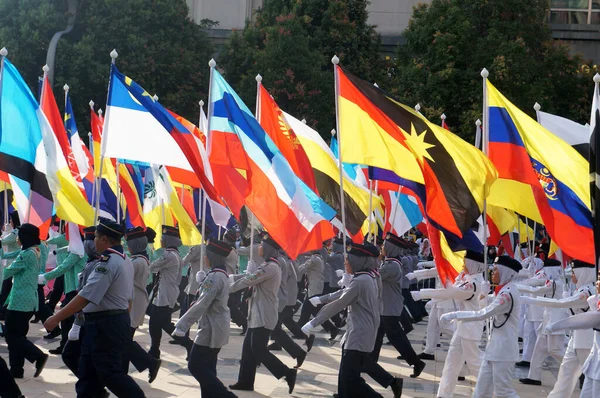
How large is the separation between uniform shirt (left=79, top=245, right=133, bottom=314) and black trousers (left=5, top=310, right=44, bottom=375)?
8.81 ft

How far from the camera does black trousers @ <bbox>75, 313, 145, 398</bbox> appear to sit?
8906mm

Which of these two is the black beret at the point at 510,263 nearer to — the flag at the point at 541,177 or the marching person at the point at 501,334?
the marching person at the point at 501,334

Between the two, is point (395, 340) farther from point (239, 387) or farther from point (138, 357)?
point (138, 357)

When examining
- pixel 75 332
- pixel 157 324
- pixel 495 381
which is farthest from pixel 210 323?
pixel 157 324

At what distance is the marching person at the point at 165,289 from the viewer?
1346 centimetres

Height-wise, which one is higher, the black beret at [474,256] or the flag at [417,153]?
the flag at [417,153]

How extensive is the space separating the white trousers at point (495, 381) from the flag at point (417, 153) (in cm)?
150

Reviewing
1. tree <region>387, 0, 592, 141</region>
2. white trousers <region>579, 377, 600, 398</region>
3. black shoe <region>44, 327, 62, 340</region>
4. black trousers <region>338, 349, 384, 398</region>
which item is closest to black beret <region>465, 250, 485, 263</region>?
black trousers <region>338, 349, 384, 398</region>

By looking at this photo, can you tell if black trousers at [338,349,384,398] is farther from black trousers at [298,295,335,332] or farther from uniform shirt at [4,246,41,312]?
black trousers at [298,295,335,332]

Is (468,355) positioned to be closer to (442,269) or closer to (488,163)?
(442,269)

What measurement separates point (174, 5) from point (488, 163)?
26424mm

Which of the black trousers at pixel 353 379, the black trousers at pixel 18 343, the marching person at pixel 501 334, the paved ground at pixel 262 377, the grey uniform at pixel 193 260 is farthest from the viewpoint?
the grey uniform at pixel 193 260

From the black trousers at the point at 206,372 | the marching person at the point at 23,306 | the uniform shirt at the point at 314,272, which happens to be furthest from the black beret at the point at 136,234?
the uniform shirt at the point at 314,272

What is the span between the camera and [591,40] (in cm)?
4512
